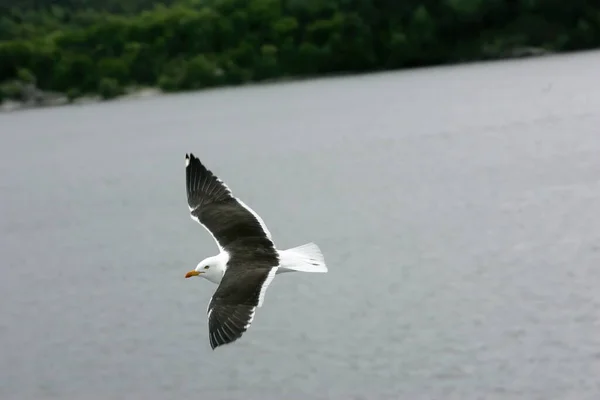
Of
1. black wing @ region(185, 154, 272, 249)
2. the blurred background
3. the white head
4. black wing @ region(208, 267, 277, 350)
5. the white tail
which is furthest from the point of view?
the blurred background

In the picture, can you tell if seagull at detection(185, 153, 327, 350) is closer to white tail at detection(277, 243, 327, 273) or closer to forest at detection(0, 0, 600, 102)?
white tail at detection(277, 243, 327, 273)

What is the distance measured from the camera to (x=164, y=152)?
63.0 m

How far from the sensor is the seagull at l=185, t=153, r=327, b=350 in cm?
1107

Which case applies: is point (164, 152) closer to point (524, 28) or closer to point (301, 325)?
point (301, 325)

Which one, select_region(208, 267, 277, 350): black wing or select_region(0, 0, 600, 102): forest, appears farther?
select_region(0, 0, 600, 102): forest

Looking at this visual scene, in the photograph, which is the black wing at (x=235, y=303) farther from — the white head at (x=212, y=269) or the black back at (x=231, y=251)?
the white head at (x=212, y=269)

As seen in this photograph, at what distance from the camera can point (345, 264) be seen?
28.4 metres

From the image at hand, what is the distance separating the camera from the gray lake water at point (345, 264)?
19.7 m

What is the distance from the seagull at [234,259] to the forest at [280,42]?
87418 mm

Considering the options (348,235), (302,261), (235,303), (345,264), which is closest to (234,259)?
(302,261)

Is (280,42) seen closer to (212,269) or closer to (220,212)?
(220,212)

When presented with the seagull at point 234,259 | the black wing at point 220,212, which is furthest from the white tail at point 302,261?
the black wing at point 220,212

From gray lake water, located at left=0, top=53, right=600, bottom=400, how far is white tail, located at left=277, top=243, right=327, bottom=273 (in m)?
6.14

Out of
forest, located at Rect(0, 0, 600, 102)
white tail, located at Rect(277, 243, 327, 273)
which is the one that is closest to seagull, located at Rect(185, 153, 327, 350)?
white tail, located at Rect(277, 243, 327, 273)
